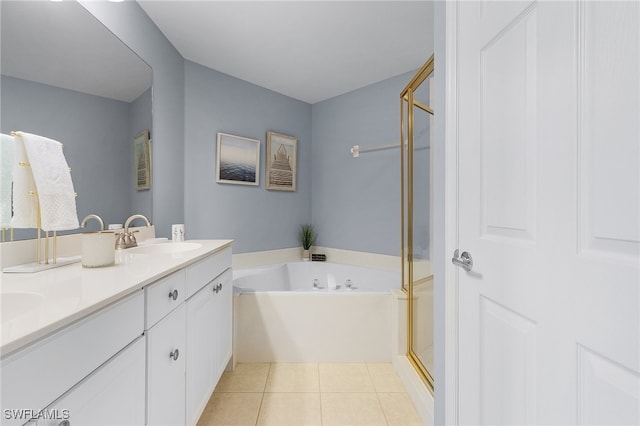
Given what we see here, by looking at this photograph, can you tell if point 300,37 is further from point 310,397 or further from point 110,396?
point 310,397

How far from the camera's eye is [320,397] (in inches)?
62.5

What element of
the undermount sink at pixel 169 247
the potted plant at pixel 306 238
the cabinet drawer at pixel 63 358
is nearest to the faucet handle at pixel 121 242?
the undermount sink at pixel 169 247

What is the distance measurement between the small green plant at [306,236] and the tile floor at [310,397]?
1.38m

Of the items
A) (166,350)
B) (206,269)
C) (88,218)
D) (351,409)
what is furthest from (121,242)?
(351,409)

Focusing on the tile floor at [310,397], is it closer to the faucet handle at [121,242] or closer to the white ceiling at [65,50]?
the faucet handle at [121,242]

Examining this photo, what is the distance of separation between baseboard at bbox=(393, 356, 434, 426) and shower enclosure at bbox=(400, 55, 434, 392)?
0.03 meters

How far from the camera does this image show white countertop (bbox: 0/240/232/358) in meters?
0.49

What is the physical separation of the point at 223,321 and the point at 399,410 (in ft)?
3.58

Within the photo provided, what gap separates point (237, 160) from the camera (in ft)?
8.62

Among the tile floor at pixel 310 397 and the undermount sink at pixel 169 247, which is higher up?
the undermount sink at pixel 169 247

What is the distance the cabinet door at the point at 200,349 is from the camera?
1.17 m

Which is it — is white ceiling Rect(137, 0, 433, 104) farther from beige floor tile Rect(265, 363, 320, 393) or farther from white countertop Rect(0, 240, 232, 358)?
beige floor tile Rect(265, 363, 320, 393)
